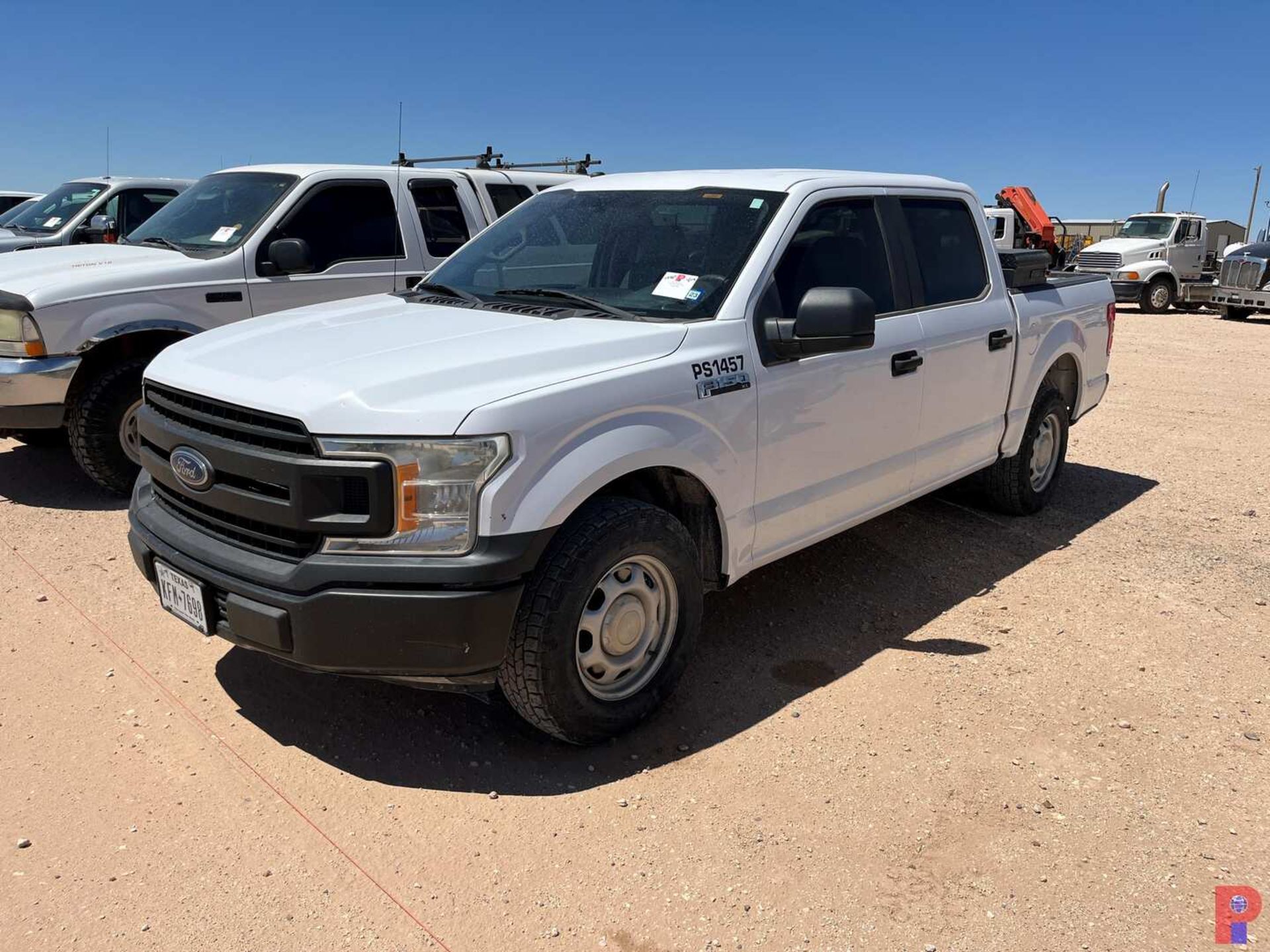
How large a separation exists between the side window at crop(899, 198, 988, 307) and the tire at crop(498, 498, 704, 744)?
6.84 feet

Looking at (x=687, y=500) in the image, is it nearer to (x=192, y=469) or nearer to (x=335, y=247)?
(x=192, y=469)

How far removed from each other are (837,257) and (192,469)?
8.70 feet

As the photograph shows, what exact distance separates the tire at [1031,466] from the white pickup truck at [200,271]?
3.52 metres

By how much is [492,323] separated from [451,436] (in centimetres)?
93

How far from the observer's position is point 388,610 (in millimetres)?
2951

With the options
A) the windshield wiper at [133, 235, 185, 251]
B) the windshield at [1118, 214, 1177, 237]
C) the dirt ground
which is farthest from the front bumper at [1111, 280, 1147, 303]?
A: the windshield wiper at [133, 235, 185, 251]

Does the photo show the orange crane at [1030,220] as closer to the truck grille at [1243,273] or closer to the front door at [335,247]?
the truck grille at [1243,273]

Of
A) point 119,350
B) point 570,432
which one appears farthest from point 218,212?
point 570,432

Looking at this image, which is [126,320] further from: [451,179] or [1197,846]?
[1197,846]

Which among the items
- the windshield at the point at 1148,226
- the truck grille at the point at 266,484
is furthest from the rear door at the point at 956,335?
the windshield at the point at 1148,226

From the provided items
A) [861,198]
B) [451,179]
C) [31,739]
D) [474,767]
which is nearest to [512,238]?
[861,198]

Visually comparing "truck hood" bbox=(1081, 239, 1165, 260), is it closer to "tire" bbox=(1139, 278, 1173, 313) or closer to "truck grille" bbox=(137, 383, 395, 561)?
"tire" bbox=(1139, 278, 1173, 313)

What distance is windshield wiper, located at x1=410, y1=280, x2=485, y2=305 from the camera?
4.20 m

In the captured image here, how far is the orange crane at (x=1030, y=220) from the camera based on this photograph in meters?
23.3
